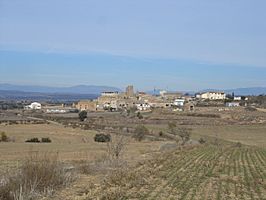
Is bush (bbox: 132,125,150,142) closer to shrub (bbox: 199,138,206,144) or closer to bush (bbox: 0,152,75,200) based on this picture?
shrub (bbox: 199,138,206,144)

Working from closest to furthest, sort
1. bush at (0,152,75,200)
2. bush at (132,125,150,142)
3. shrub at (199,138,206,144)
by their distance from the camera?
bush at (0,152,75,200) < bush at (132,125,150,142) < shrub at (199,138,206,144)

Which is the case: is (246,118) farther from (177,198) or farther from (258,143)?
(177,198)

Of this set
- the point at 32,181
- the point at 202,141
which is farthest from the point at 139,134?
the point at 32,181

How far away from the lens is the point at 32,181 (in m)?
17.6

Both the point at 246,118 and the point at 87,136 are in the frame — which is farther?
the point at 246,118

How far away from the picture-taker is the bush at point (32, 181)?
16.6 m

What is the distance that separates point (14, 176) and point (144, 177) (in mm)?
8462

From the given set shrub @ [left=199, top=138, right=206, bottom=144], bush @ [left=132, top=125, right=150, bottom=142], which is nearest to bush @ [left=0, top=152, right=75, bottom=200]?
bush @ [left=132, top=125, right=150, bottom=142]

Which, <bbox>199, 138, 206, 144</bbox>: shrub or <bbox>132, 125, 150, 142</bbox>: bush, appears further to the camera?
<bbox>199, 138, 206, 144</bbox>: shrub

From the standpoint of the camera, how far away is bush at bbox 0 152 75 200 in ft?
54.3

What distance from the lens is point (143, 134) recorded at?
79125 mm

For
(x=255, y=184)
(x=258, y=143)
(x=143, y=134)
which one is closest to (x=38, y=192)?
(x=255, y=184)

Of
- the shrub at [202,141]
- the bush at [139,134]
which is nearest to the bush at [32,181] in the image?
the bush at [139,134]

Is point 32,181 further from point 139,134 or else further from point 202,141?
point 202,141
